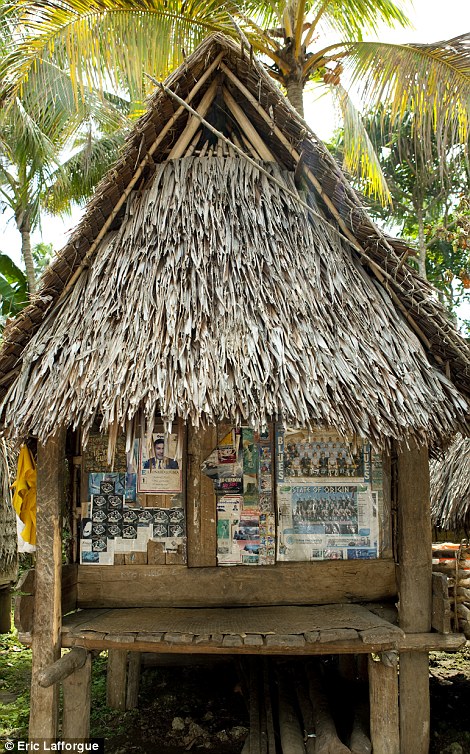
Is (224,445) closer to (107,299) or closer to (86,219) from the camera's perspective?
(107,299)

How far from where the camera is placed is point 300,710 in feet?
16.4

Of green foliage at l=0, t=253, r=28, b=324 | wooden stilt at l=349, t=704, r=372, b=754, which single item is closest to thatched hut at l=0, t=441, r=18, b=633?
green foliage at l=0, t=253, r=28, b=324

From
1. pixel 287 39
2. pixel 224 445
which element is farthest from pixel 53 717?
pixel 287 39

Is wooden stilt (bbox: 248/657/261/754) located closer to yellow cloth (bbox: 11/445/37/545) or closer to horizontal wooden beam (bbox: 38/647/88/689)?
horizontal wooden beam (bbox: 38/647/88/689)

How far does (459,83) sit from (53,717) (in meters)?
6.24

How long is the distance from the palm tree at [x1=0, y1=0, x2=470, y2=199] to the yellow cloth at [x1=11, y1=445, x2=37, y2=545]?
354cm

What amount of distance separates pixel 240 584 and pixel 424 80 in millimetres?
4914

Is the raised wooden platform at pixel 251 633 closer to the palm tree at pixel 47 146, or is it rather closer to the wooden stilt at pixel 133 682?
the wooden stilt at pixel 133 682

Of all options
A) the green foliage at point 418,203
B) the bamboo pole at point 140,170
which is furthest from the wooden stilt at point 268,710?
the green foliage at point 418,203

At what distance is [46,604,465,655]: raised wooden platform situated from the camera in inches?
156

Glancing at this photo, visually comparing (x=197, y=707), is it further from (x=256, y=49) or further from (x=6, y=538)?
(x=256, y=49)

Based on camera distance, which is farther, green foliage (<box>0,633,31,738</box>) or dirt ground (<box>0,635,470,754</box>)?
green foliage (<box>0,633,31,738</box>)

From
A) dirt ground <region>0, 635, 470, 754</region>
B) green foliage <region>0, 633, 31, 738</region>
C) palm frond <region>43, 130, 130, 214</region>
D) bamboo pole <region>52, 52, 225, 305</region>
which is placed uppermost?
palm frond <region>43, 130, 130, 214</region>

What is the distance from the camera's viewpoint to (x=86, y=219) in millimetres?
4688
